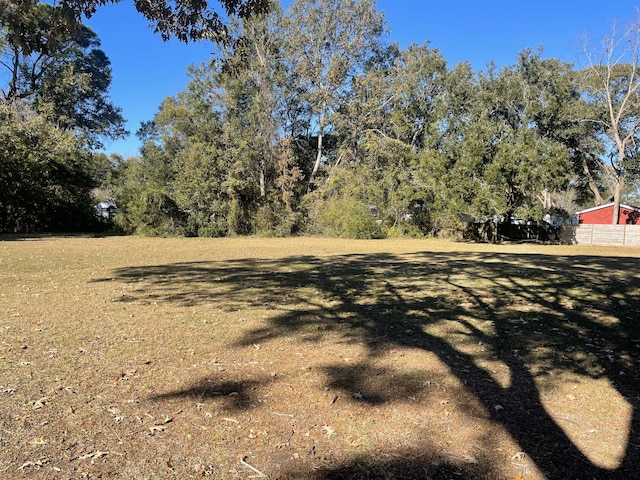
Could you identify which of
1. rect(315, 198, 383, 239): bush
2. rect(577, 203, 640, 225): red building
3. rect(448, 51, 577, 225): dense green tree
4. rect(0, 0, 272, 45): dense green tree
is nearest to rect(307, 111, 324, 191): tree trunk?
rect(315, 198, 383, 239): bush

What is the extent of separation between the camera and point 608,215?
118ft

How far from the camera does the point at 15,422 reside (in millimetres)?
3029

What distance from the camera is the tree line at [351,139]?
90.3 feet

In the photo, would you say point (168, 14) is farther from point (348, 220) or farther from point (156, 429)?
point (348, 220)

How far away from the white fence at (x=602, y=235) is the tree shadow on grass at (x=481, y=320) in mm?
17931

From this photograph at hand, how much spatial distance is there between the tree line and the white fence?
9.59ft

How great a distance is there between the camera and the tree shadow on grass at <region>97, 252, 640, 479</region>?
324 centimetres

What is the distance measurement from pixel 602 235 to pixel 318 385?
28.9 metres

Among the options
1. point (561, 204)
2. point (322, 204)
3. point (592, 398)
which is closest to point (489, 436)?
point (592, 398)

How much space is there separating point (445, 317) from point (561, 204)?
51.2 meters

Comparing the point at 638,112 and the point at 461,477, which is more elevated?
the point at 638,112

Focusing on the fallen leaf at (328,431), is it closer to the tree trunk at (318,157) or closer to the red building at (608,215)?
the tree trunk at (318,157)

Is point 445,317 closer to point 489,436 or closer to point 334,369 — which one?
point 334,369

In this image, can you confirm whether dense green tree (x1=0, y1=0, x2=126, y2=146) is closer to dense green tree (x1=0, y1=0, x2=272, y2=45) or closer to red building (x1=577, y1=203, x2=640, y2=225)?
dense green tree (x1=0, y1=0, x2=272, y2=45)
